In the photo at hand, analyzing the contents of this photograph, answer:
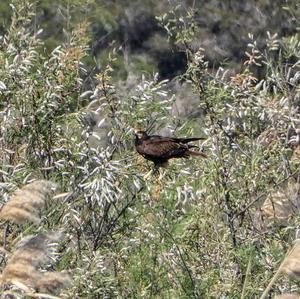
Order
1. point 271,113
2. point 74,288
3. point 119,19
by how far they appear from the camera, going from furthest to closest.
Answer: point 119,19, point 271,113, point 74,288

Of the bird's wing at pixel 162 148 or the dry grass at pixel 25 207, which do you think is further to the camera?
the bird's wing at pixel 162 148

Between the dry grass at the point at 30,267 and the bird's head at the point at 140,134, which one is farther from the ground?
the dry grass at the point at 30,267

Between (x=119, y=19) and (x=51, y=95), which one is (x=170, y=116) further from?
(x=119, y=19)

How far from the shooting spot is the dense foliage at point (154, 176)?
7004mm

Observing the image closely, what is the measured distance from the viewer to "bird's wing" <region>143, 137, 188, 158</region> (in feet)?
26.8

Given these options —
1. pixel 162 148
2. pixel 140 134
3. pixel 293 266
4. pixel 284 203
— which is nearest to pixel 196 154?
pixel 162 148

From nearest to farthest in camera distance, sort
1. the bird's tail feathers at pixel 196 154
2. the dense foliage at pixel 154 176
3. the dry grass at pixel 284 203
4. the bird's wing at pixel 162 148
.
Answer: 1. the dry grass at pixel 284 203
2. the dense foliage at pixel 154 176
3. the bird's wing at pixel 162 148
4. the bird's tail feathers at pixel 196 154

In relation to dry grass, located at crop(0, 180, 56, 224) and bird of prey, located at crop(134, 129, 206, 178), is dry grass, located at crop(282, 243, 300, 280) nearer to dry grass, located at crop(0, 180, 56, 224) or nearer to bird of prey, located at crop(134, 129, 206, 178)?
dry grass, located at crop(0, 180, 56, 224)

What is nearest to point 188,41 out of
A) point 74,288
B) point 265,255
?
point 265,255

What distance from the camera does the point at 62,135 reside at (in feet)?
28.4

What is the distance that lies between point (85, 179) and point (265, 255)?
1575 millimetres

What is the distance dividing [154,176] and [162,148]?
24cm

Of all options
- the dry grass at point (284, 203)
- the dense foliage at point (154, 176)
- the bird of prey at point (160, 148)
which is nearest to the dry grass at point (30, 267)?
the dense foliage at point (154, 176)

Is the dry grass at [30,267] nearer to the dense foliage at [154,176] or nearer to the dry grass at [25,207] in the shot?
the dry grass at [25,207]
